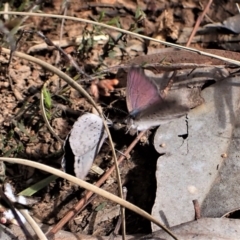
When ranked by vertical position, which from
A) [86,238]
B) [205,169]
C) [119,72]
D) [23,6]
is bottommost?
[86,238]

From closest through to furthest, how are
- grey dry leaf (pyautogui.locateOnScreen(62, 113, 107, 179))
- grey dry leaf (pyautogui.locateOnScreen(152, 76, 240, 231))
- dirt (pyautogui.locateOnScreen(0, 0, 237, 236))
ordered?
grey dry leaf (pyautogui.locateOnScreen(62, 113, 107, 179)) < grey dry leaf (pyautogui.locateOnScreen(152, 76, 240, 231)) < dirt (pyautogui.locateOnScreen(0, 0, 237, 236))

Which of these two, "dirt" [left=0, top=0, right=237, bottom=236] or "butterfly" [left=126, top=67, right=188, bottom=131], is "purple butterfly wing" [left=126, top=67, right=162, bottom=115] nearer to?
"butterfly" [left=126, top=67, right=188, bottom=131]

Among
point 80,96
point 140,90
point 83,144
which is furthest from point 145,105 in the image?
point 80,96

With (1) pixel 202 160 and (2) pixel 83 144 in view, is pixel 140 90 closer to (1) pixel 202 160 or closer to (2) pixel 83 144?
(2) pixel 83 144

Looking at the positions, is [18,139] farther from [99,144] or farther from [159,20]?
[159,20]

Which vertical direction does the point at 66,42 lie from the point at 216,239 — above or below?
above

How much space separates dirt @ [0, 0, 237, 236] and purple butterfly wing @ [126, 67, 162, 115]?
263 mm

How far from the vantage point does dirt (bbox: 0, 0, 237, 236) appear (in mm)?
2895

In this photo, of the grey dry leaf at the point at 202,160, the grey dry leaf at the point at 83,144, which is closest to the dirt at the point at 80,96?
the grey dry leaf at the point at 202,160

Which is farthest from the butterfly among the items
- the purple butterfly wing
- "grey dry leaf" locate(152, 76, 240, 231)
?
"grey dry leaf" locate(152, 76, 240, 231)

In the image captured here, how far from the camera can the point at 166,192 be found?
2.81 metres

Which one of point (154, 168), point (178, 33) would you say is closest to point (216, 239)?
point (154, 168)

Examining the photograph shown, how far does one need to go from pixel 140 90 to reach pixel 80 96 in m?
0.50

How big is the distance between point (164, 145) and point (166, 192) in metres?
0.27
